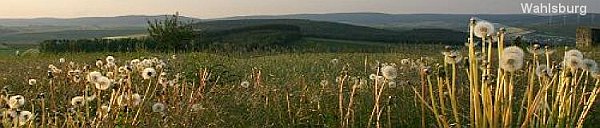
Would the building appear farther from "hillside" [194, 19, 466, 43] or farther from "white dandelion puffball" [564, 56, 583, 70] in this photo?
"hillside" [194, 19, 466, 43]

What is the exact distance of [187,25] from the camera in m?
35.4

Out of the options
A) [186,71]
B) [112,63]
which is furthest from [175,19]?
[112,63]

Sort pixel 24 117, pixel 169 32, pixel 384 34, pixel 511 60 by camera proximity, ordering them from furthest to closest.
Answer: pixel 384 34 < pixel 169 32 < pixel 24 117 < pixel 511 60

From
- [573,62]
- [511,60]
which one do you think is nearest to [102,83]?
Result: [511,60]

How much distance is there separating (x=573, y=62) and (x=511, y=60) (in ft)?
1.11

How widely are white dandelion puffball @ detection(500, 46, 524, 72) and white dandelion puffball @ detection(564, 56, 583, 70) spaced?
0.26 meters

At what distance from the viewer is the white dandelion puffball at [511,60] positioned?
2594 mm

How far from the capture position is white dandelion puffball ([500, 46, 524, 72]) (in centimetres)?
259

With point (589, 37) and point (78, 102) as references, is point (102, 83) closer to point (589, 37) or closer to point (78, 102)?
point (78, 102)

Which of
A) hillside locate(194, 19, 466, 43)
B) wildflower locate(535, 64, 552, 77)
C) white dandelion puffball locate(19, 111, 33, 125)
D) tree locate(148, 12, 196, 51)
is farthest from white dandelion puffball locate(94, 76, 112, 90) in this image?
hillside locate(194, 19, 466, 43)

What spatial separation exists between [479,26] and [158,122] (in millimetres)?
2320

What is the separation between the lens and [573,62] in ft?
9.14

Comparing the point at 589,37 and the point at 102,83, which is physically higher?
the point at 102,83

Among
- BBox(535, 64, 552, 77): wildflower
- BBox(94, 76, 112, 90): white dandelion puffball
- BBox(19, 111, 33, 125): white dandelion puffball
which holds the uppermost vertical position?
BBox(535, 64, 552, 77): wildflower
